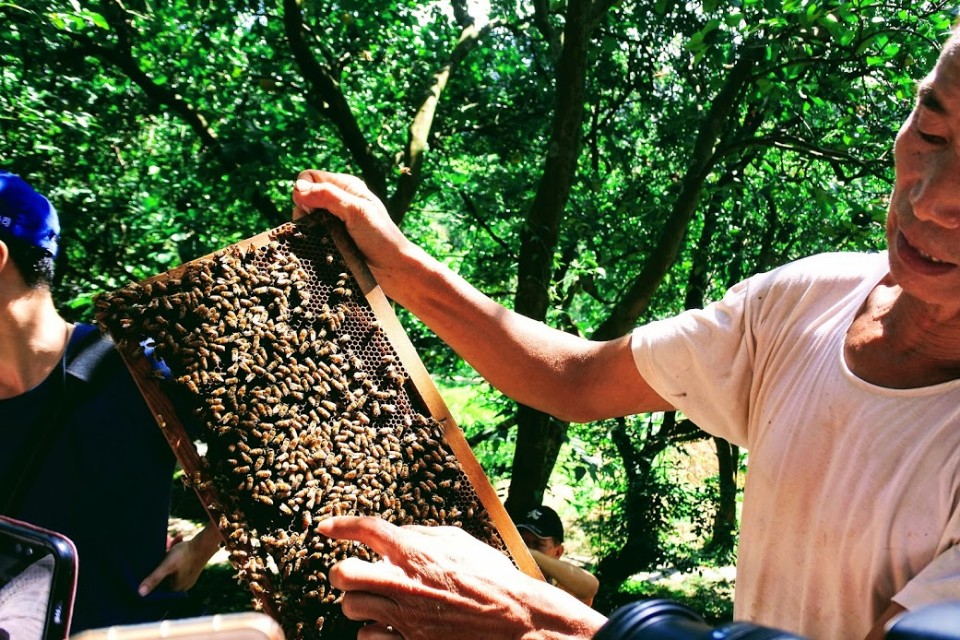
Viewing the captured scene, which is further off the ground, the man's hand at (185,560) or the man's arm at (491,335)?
the man's arm at (491,335)

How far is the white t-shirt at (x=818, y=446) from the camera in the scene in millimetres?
1568

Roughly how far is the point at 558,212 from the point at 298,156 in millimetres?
2527

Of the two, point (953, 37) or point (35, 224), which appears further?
point (35, 224)

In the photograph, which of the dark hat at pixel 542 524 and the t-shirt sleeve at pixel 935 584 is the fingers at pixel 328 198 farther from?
the dark hat at pixel 542 524

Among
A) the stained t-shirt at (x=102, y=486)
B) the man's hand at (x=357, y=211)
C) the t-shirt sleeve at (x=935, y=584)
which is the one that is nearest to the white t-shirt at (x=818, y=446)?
the t-shirt sleeve at (x=935, y=584)

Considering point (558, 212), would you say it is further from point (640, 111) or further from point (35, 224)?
point (35, 224)

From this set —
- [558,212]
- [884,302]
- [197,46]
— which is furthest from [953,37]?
[197,46]

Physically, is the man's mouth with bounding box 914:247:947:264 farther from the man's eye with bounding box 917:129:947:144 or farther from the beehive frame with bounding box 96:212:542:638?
the beehive frame with bounding box 96:212:542:638

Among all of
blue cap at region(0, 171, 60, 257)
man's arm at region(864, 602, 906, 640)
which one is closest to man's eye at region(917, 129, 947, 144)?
man's arm at region(864, 602, 906, 640)

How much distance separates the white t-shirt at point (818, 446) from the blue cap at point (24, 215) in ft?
7.65

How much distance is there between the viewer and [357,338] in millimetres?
2270

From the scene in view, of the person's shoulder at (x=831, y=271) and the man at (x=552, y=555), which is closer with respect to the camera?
the person's shoulder at (x=831, y=271)

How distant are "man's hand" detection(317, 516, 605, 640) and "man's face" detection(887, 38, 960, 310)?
1.08 m

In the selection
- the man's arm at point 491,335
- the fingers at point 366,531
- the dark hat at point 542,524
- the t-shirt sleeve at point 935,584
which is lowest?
the dark hat at point 542,524
